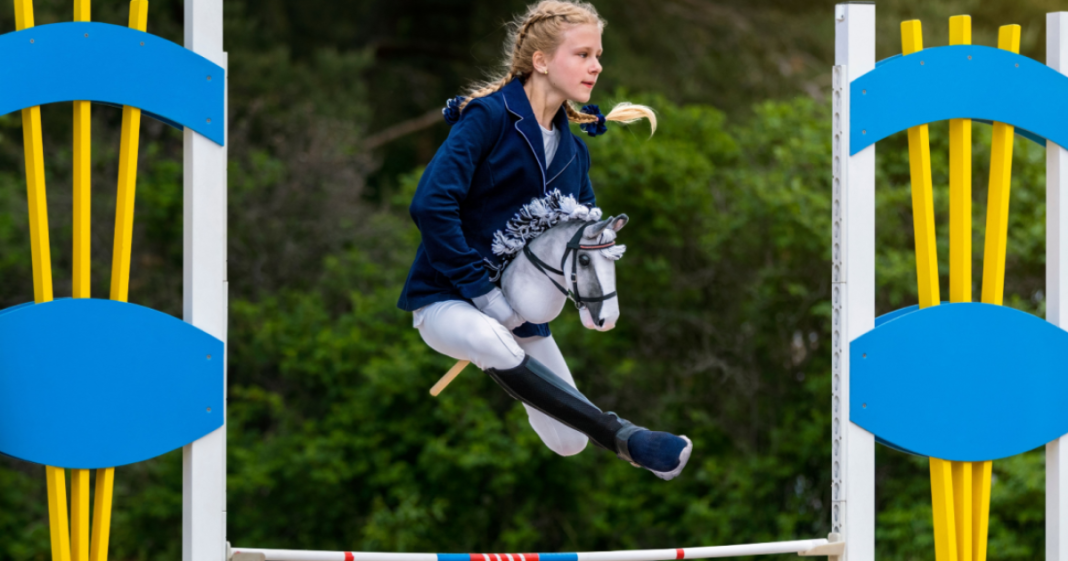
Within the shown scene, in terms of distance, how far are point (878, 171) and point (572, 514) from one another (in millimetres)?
3213

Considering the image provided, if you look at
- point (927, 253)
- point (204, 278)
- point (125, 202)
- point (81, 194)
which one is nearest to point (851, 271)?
point (927, 253)

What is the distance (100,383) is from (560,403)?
1.30m

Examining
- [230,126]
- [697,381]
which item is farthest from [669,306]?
[230,126]

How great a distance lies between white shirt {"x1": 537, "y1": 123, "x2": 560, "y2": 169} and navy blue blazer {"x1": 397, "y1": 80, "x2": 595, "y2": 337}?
0.6 inches

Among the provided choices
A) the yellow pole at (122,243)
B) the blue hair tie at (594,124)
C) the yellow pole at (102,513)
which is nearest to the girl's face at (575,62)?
the blue hair tie at (594,124)

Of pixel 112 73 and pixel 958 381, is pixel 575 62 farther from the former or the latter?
pixel 958 381

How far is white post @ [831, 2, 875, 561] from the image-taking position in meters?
3.53

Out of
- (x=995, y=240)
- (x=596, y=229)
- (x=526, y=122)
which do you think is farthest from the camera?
(x=995, y=240)

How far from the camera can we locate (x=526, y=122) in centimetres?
318

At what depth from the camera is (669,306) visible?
8.03m

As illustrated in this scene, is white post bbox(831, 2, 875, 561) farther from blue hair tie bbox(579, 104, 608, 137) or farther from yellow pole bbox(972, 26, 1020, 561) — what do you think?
blue hair tie bbox(579, 104, 608, 137)

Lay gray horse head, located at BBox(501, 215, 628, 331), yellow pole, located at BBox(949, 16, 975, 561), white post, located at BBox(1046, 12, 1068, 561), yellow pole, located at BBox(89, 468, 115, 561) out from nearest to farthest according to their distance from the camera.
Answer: gray horse head, located at BBox(501, 215, 628, 331), yellow pole, located at BBox(89, 468, 115, 561), yellow pole, located at BBox(949, 16, 975, 561), white post, located at BBox(1046, 12, 1068, 561)

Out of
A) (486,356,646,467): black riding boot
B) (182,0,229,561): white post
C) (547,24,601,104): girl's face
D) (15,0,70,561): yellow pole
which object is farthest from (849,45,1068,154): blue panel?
(15,0,70,561): yellow pole

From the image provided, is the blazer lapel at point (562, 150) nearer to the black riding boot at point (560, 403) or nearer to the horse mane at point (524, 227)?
the horse mane at point (524, 227)
